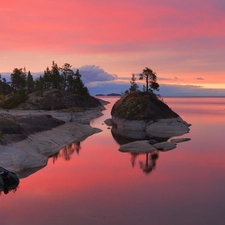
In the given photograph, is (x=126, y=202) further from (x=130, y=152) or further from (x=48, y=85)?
(x=48, y=85)

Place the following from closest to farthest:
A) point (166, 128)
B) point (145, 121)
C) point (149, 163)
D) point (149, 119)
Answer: point (149, 163) → point (166, 128) → point (145, 121) → point (149, 119)

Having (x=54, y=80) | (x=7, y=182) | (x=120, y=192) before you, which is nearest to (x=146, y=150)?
(x=120, y=192)

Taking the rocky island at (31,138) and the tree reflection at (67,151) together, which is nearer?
the rocky island at (31,138)

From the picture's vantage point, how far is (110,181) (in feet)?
109

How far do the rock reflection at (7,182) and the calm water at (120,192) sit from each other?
0.77m

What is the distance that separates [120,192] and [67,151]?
74.3 ft

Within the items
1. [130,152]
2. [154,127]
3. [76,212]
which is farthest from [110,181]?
[154,127]

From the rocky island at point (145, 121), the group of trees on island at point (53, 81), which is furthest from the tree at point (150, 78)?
the group of trees on island at point (53, 81)

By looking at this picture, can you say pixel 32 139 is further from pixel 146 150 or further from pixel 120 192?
pixel 120 192

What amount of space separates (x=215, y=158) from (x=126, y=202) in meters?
25.9

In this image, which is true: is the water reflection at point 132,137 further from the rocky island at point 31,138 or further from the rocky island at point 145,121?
the rocky island at point 31,138

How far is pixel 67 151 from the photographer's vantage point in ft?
163

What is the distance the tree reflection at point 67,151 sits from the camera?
45119mm

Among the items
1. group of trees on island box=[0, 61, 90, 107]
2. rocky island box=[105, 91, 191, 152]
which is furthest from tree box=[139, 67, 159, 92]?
group of trees on island box=[0, 61, 90, 107]
